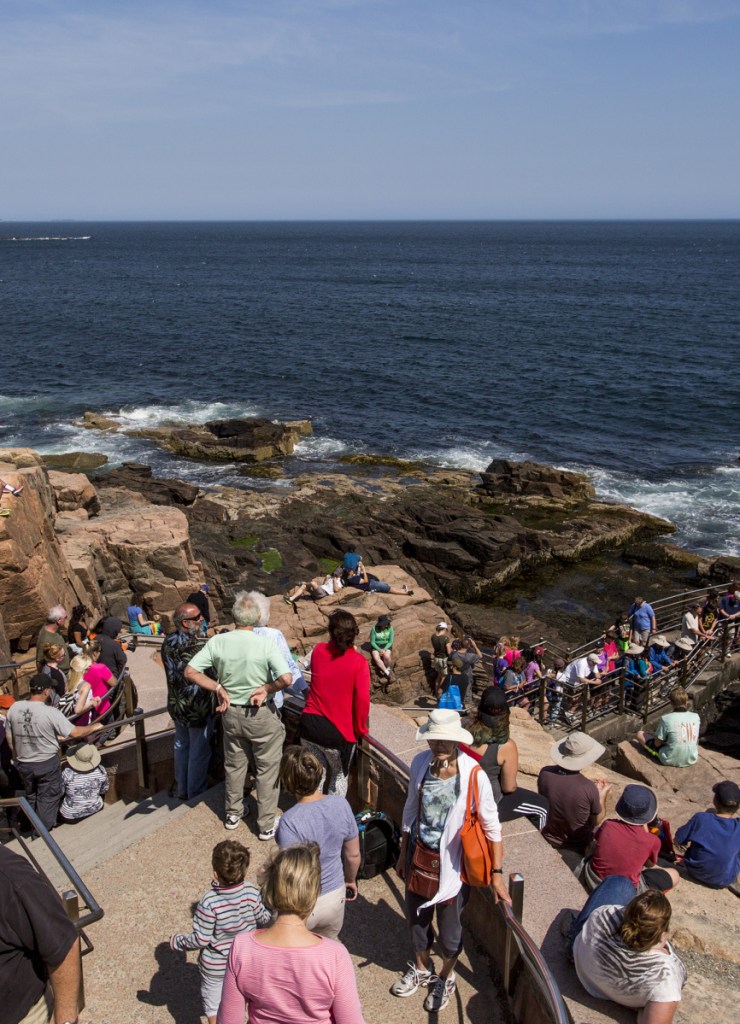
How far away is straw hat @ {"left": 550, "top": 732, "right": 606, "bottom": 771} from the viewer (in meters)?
6.57

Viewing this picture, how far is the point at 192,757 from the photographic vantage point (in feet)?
23.1

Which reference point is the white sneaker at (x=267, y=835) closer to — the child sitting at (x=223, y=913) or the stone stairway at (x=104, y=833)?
the stone stairway at (x=104, y=833)

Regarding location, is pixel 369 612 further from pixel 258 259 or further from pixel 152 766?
pixel 258 259

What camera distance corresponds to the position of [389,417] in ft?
145

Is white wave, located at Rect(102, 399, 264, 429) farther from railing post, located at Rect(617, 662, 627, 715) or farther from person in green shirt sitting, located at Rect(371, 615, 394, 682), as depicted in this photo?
railing post, located at Rect(617, 662, 627, 715)

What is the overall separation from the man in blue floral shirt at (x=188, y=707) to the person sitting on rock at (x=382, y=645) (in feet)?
22.2

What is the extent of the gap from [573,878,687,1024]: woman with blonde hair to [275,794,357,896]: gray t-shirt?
1.42 metres

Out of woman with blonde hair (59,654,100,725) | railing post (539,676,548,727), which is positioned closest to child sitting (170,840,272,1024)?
woman with blonde hair (59,654,100,725)

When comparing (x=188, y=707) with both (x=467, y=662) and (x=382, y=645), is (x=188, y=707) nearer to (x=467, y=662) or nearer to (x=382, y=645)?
(x=382, y=645)

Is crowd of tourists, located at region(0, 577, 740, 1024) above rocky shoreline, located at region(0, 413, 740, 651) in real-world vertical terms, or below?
above

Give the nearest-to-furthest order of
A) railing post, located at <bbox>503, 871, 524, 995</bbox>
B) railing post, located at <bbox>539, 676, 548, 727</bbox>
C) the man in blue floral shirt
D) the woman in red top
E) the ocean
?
railing post, located at <bbox>503, 871, 524, 995</bbox> → the woman in red top → the man in blue floral shirt → railing post, located at <bbox>539, 676, 548, 727</bbox> → the ocean

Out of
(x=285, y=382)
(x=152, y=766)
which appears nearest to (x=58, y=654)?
(x=152, y=766)

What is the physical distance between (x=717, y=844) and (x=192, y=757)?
4251 mm

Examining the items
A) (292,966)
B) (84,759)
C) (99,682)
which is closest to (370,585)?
(99,682)
